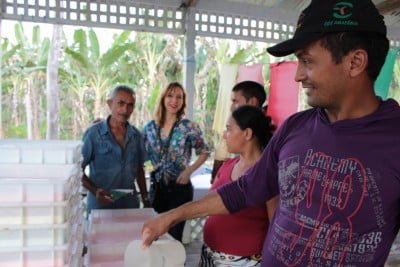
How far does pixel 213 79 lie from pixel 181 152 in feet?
20.6

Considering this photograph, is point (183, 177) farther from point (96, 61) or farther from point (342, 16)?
point (96, 61)

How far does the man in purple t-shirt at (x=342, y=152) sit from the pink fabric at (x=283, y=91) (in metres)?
2.39

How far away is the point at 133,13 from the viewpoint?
353 centimetres

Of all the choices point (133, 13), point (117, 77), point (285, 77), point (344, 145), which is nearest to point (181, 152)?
point (285, 77)

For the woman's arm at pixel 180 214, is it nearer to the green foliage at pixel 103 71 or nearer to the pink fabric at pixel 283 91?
the pink fabric at pixel 283 91

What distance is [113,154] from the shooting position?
249cm

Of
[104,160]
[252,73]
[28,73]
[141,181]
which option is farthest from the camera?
[28,73]

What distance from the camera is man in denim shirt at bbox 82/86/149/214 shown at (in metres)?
2.47

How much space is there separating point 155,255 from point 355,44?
2.71 ft

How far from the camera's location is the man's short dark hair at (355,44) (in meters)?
0.95

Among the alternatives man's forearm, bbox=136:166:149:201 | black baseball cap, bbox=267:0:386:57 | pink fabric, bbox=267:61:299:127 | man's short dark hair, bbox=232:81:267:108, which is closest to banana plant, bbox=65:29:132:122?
pink fabric, bbox=267:61:299:127

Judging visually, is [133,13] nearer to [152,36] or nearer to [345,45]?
[345,45]

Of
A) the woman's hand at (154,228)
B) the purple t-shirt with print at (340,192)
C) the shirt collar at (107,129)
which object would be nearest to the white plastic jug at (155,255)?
the woman's hand at (154,228)

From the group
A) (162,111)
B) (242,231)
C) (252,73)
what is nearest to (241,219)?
(242,231)
